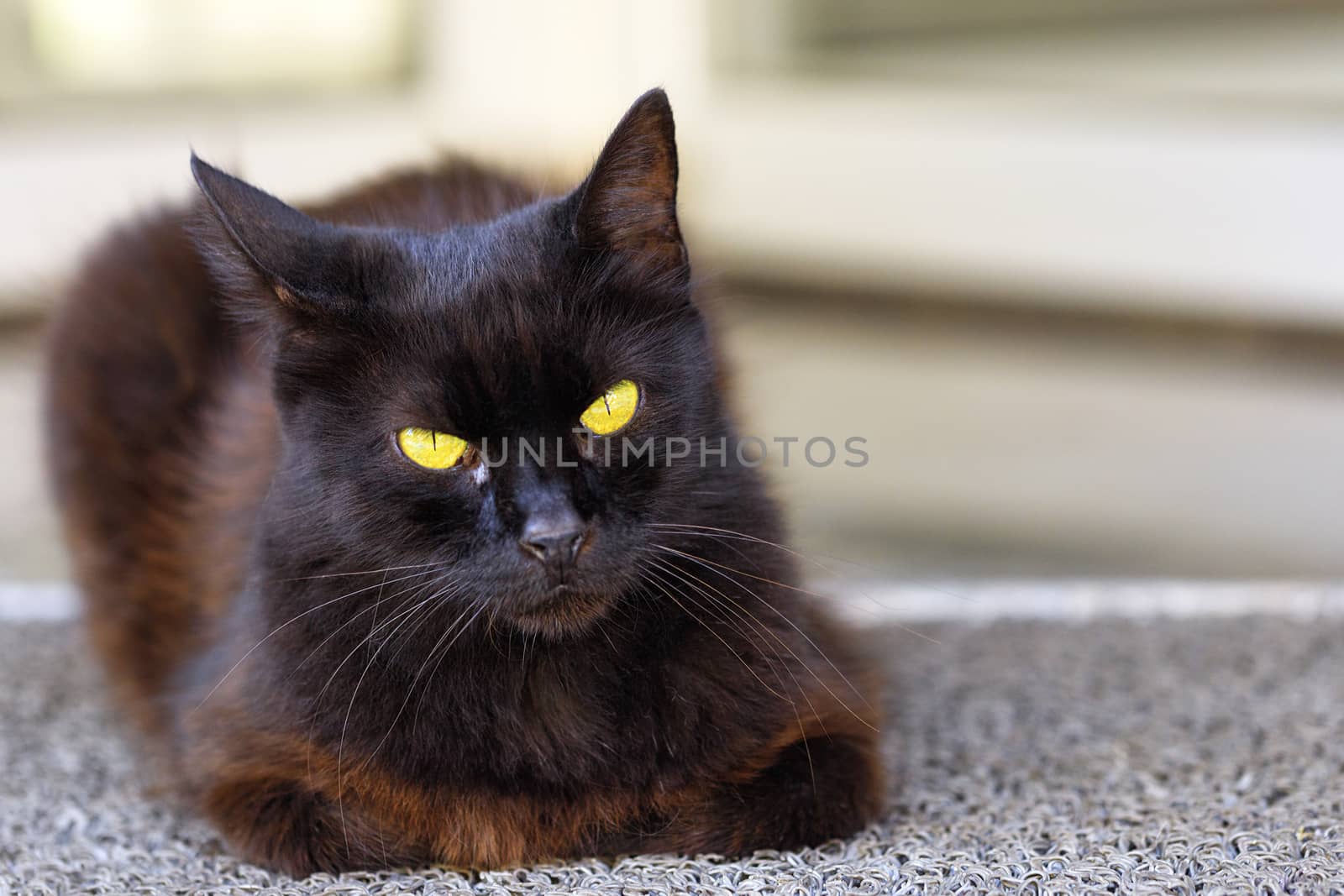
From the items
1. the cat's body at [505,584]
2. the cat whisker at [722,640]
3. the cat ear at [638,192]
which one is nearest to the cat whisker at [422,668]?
the cat's body at [505,584]

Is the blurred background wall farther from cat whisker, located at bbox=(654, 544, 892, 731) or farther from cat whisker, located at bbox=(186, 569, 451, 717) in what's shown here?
cat whisker, located at bbox=(186, 569, 451, 717)

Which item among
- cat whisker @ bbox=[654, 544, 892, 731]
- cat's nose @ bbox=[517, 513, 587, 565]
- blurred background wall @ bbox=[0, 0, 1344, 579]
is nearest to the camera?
cat's nose @ bbox=[517, 513, 587, 565]

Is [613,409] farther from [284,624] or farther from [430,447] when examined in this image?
[284,624]

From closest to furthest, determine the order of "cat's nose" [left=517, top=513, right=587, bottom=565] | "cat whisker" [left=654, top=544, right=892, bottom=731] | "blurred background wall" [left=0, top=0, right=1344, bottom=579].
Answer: "cat's nose" [left=517, top=513, right=587, bottom=565]
"cat whisker" [left=654, top=544, right=892, bottom=731]
"blurred background wall" [left=0, top=0, right=1344, bottom=579]

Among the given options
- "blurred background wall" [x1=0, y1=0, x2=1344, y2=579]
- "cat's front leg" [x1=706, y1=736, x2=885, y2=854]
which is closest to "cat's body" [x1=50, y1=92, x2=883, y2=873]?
"cat's front leg" [x1=706, y1=736, x2=885, y2=854]

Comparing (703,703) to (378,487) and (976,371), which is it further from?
(976,371)

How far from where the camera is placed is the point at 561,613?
0.97 meters

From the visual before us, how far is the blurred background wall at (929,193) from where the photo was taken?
2.37 m

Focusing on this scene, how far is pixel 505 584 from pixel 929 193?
1.82 metres

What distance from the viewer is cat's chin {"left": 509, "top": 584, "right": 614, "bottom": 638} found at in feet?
3.13

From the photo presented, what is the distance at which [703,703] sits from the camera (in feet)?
3.38

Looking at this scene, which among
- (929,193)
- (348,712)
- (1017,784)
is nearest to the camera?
(348,712)

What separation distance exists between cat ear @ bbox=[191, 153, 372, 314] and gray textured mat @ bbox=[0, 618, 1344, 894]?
0.44m

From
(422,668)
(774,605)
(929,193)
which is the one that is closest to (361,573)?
(422,668)
